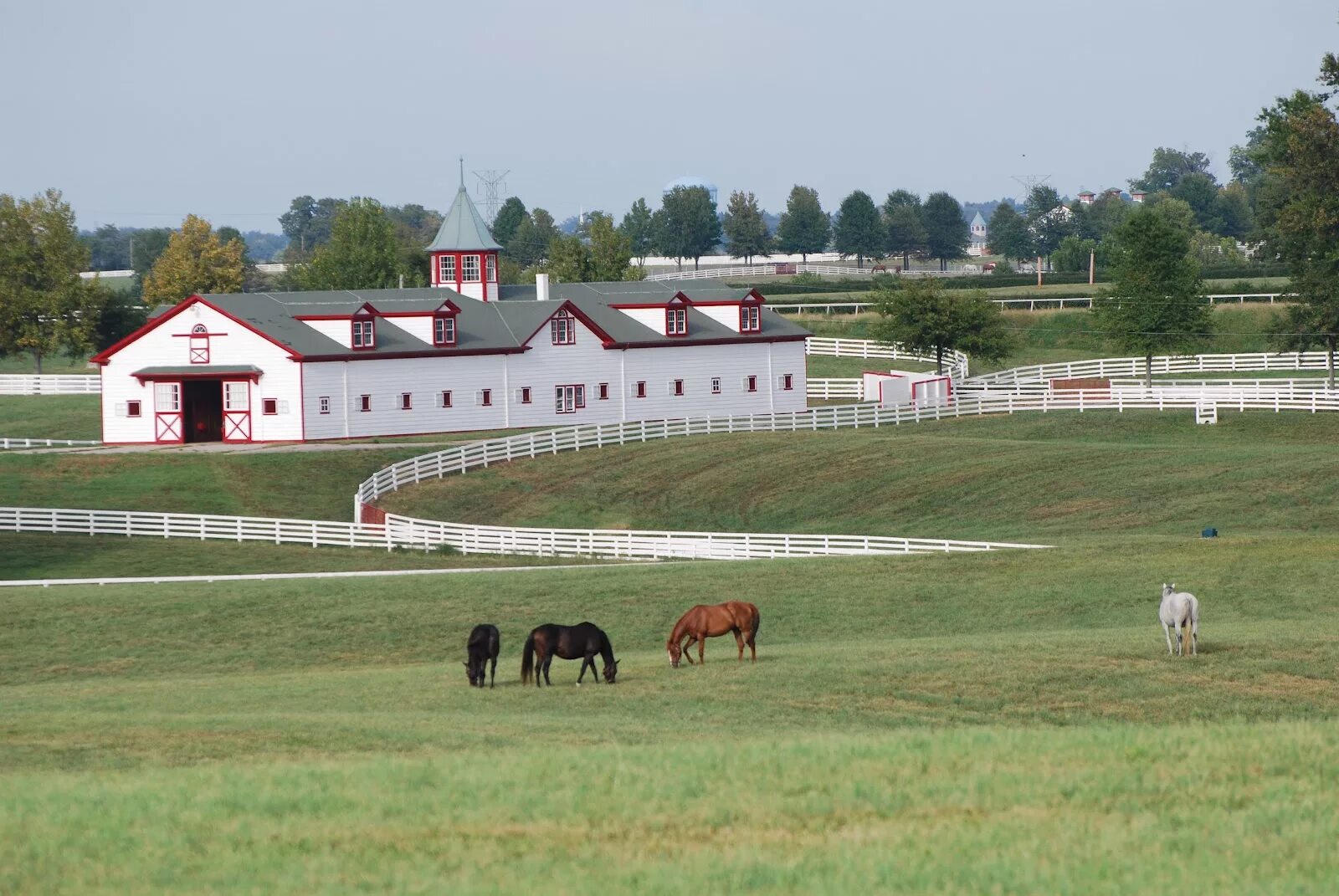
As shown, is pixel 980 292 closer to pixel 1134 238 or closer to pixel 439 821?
pixel 1134 238

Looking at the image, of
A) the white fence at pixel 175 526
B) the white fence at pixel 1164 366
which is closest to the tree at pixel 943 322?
the white fence at pixel 1164 366

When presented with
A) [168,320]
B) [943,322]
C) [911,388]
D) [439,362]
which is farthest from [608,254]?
[168,320]

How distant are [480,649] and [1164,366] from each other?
7248cm

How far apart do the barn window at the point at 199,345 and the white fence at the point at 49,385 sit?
2005cm

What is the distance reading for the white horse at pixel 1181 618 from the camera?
24.4 meters

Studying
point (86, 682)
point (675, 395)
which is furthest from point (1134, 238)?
point (86, 682)

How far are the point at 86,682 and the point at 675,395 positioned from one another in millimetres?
53572

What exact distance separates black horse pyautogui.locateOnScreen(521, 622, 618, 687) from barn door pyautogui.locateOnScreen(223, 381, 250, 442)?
48.9 metres

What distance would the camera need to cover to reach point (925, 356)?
299 ft

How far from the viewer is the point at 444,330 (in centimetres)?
7500

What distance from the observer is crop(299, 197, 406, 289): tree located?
374ft

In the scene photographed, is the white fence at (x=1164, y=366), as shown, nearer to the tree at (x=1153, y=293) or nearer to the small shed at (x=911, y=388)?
the tree at (x=1153, y=293)

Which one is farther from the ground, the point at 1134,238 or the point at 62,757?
the point at 1134,238

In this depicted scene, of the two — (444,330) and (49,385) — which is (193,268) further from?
(444,330)
